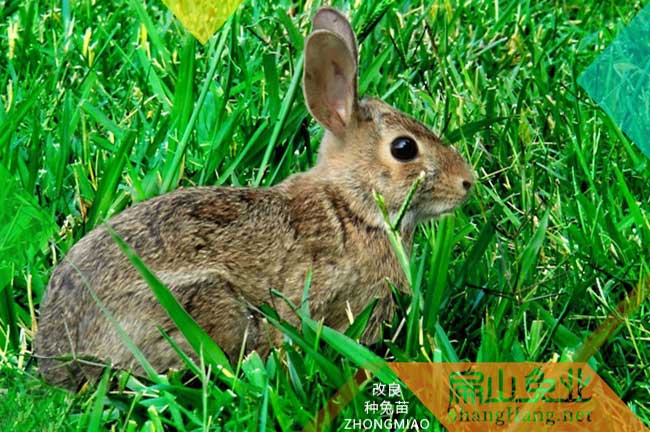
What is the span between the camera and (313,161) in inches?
210

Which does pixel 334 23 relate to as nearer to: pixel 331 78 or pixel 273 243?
pixel 331 78

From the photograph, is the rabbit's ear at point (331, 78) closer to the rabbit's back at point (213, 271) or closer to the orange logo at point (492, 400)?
the rabbit's back at point (213, 271)

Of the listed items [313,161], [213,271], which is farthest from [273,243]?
[313,161]

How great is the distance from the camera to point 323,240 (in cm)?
443

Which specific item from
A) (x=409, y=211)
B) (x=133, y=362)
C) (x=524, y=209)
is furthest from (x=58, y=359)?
(x=524, y=209)

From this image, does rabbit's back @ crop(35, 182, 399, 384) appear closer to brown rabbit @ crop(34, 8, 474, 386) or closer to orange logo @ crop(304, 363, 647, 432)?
brown rabbit @ crop(34, 8, 474, 386)

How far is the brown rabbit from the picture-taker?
4062 millimetres

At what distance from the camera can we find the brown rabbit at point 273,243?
13.3 ft

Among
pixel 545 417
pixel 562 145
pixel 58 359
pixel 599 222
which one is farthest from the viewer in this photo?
pixel 562 145

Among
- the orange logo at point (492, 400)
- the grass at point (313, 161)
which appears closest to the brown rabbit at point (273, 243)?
the grass at point (313, 161)

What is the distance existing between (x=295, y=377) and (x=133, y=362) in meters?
0.49

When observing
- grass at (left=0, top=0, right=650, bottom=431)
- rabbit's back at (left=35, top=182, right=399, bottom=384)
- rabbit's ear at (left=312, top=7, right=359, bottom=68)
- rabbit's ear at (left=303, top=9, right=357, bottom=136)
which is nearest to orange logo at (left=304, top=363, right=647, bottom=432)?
grass at (left=0, top=0, right=650, bottom=431)

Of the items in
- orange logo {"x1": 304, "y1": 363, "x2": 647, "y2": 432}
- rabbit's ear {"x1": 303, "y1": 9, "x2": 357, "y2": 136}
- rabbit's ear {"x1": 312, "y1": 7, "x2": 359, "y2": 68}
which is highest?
rabbit's ear {"x1": 312, "y1": 7, "x2": 359, "y2": 68}

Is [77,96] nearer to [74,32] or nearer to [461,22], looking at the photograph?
[74,32]
